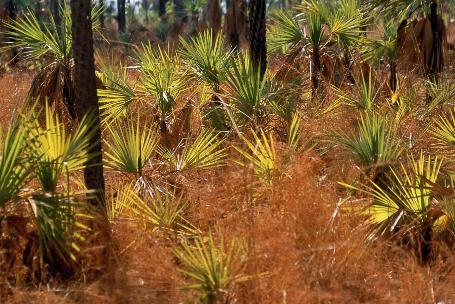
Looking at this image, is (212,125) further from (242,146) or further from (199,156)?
(199,156)

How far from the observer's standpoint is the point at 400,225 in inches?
189

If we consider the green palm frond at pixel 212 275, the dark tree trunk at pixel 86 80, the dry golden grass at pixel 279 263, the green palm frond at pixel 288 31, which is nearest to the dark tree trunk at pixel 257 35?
the green palm frond at pixel 288 31

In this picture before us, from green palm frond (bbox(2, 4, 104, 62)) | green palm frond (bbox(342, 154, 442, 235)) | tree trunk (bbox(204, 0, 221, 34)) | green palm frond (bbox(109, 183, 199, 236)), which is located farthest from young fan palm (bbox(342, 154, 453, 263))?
tree trunk (bbox(204, 0, 221, 34))

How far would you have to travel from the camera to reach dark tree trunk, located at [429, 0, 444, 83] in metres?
8.75

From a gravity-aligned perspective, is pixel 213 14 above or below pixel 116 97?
above

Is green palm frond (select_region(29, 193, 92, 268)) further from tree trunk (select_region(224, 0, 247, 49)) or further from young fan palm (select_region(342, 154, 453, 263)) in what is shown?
tree trunk (select_region(224, 0, 247, 49))

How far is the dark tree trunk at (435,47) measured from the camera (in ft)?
28.7

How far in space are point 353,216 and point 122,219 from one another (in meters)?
1.57

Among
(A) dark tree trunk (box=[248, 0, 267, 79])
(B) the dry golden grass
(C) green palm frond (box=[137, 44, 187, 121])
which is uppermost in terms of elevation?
(A) dark tree trunk (box=[248, 0, 267, 79])

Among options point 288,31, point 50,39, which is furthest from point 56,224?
point 288,31

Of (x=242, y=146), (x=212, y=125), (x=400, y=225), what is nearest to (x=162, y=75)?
(x=212, y=125)

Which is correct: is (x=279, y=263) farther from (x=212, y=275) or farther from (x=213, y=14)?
(x=213, y=14)

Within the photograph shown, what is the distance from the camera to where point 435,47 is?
882cm

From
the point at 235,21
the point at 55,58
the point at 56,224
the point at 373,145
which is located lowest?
the point at 56,224
